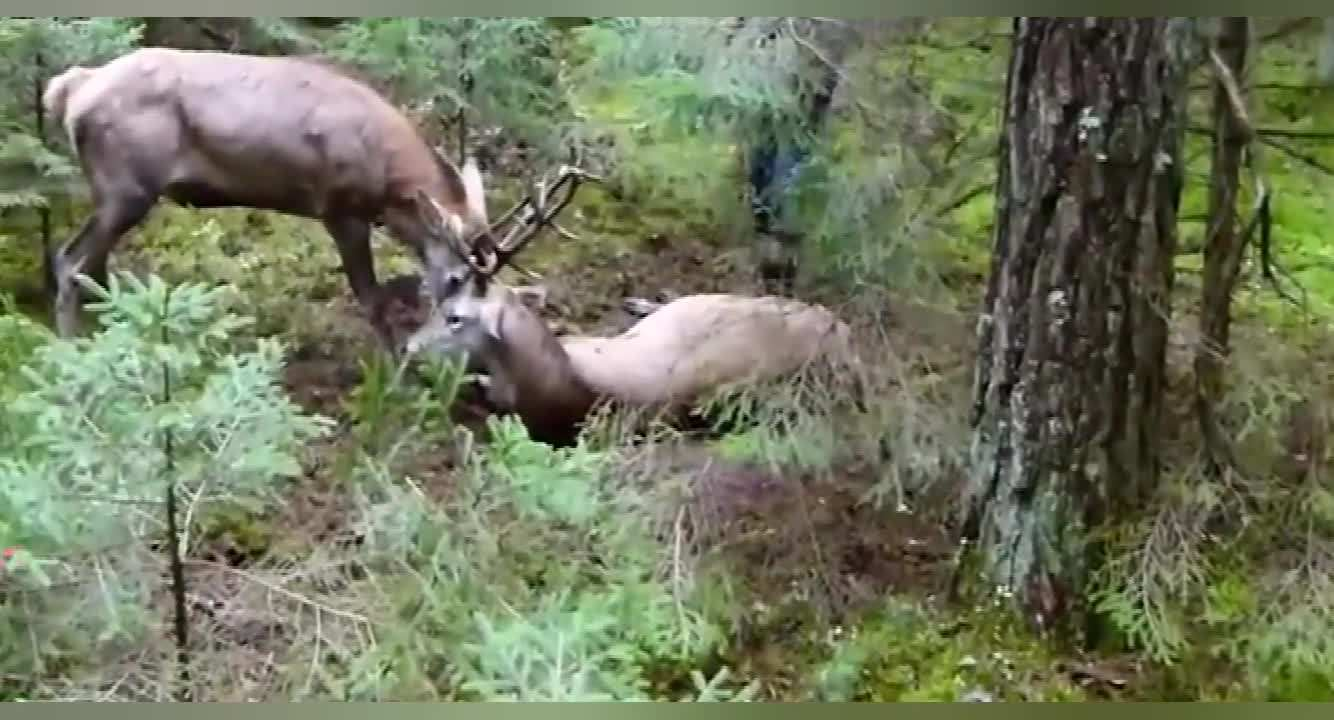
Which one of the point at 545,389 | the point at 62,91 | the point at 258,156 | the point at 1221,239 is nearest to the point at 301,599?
the point at 545,389

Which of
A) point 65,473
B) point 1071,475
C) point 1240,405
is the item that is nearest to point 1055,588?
point 1071,475

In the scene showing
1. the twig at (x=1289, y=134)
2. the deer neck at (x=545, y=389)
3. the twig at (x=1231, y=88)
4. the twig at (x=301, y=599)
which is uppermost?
the twig at (x=1231, y=88)

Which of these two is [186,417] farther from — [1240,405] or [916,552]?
[1240,405]

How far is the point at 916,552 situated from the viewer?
1.43 meters

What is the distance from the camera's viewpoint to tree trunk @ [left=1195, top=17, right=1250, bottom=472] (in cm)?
138

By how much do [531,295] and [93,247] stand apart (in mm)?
429

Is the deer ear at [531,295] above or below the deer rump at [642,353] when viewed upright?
above

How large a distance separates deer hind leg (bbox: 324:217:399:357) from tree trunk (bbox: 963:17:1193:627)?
1.89ft

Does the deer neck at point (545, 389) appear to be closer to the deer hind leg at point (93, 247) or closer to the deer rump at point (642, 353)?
the deer rump at point (642, 353)

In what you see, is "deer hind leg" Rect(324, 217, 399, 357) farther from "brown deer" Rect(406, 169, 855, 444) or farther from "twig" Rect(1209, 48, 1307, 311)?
"twig" Rect(1209, 48, 1307, 311)

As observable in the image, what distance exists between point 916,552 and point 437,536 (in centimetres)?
46

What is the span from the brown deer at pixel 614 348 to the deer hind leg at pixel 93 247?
0.99 ft

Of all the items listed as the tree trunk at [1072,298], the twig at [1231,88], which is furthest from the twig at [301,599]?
the twig at [1231,88]

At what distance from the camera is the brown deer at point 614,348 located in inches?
56.3
